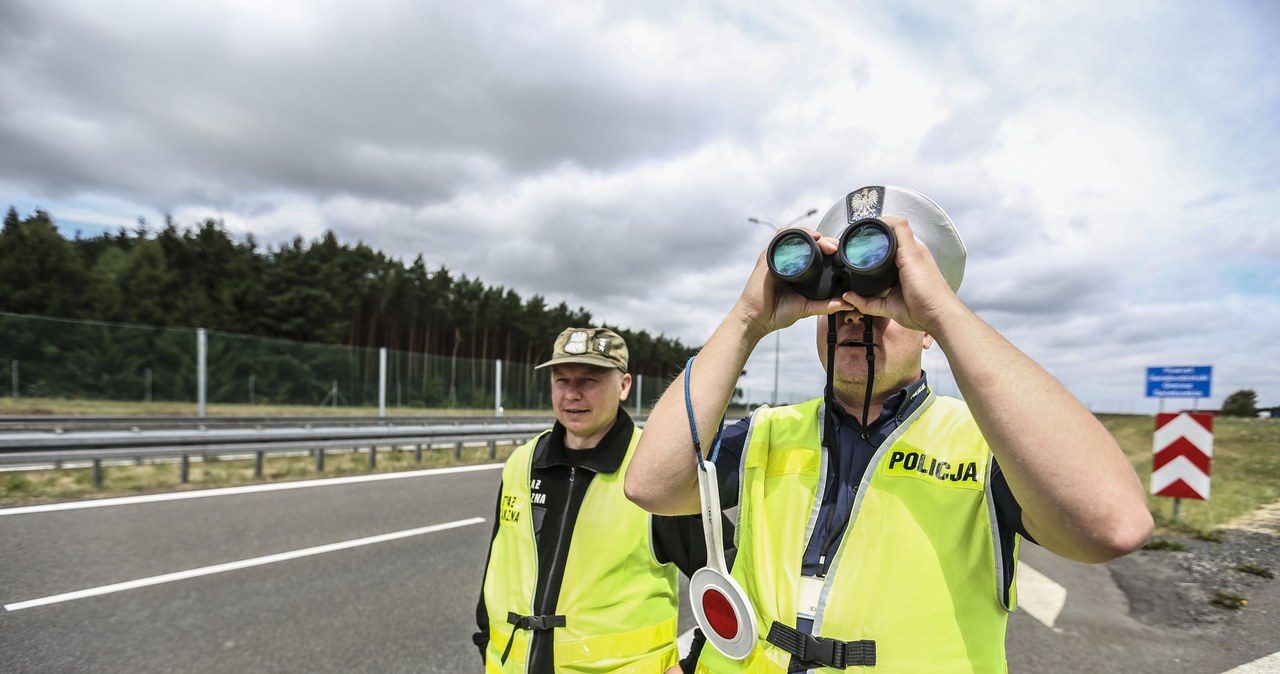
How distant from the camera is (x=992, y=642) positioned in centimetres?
119

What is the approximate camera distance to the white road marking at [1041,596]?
4328 millimetres

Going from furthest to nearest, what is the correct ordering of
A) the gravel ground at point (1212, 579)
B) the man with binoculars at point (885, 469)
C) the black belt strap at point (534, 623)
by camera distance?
1. the gravel ground at point (1212, 579)
2. the black belt strap at point (534, 623)
3. the man with binoculars at point (885, 469)

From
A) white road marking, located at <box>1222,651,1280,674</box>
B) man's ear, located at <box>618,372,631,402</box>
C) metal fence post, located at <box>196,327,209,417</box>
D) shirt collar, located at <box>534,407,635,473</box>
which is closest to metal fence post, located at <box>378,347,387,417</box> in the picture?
metal fence post, located at <box>196,327,209,417</box>

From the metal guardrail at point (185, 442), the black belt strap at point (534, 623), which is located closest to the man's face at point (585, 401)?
the black belt strap at point (534, 623)

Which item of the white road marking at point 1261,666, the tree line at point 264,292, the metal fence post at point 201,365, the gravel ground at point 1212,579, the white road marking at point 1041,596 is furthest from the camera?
the tree line at point 264,292

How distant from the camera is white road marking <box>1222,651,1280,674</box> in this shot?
3.09 m

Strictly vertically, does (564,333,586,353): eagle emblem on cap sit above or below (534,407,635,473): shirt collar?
above

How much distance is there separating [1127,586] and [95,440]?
10.7 meters

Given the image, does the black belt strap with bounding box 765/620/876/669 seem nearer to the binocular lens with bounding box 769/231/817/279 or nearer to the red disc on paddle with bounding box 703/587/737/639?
the red disc on paddle with bounding box 703/587/737/639

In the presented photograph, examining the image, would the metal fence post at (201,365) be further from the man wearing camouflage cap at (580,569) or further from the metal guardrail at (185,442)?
the man wearing camouflage cap at (580,569)

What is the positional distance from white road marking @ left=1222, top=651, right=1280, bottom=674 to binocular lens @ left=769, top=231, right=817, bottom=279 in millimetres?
3753

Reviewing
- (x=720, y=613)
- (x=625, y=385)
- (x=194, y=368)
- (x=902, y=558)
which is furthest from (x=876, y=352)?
(x=194, y=368)

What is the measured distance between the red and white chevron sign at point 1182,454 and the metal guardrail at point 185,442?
404 inches

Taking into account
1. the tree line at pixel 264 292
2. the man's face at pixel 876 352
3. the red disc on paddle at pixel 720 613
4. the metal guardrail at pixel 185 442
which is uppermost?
the tree line at pixel 264 292
